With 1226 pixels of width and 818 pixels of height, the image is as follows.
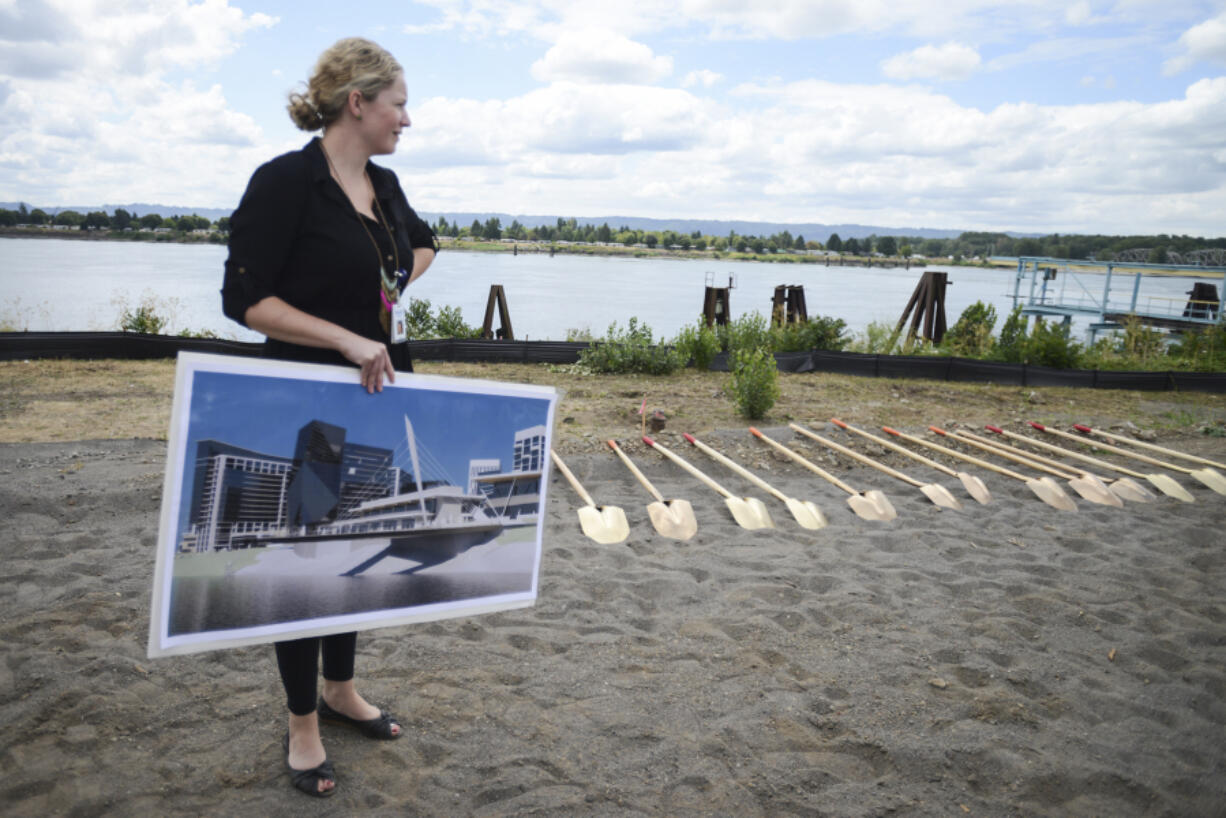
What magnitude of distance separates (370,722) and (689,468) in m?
3.73

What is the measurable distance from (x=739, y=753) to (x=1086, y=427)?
6.86 metres

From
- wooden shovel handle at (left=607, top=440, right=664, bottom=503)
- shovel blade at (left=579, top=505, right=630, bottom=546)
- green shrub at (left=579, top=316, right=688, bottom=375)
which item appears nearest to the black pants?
shovel blade at (left=579, top=505, right=630, bottom=546)

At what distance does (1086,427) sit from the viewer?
7789 millimetres

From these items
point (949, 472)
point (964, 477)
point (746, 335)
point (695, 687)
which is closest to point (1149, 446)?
point (949, 472)

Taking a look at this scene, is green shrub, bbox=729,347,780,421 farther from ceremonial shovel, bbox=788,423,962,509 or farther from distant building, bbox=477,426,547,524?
distant building, bbox=477,426,547,524

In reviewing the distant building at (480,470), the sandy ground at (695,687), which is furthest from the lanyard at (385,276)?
the sandy ground at (695,687)

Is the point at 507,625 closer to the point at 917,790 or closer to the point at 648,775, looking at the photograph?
the point at 648,775

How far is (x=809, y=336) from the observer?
13.0m

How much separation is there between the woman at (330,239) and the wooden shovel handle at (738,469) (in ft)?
12.6

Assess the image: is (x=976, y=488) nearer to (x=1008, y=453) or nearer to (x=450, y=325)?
(x=1008, y=453)

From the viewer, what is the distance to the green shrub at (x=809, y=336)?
509 inches

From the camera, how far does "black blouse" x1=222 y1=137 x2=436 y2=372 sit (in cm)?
192

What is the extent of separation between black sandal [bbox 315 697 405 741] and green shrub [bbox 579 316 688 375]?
894cm

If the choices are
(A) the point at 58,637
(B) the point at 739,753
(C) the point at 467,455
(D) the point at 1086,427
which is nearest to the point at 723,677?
(B) the point at 739,753
